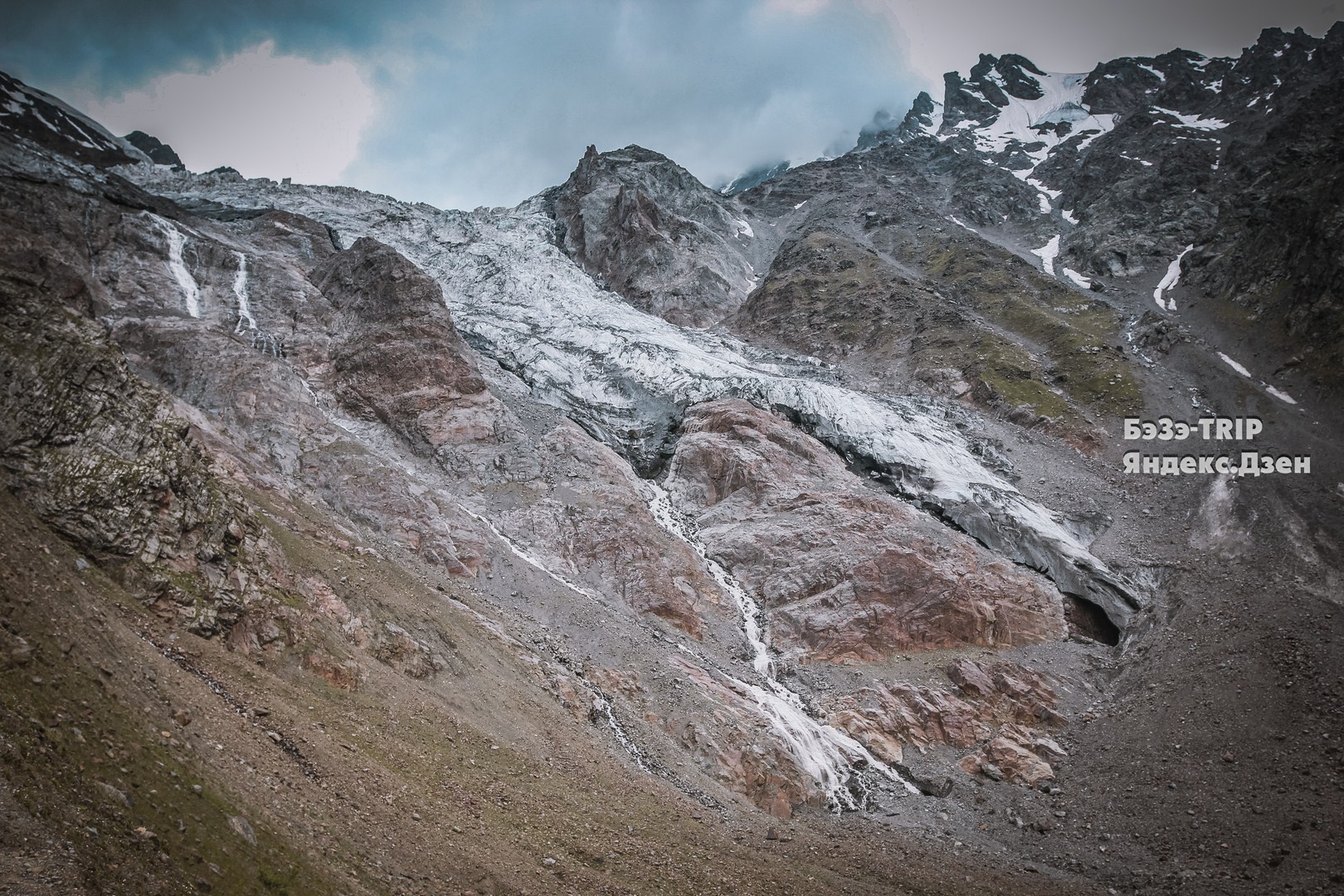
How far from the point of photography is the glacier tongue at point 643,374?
163 ft

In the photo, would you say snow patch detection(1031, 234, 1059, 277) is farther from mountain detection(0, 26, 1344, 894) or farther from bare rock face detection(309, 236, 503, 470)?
bare rock face detection(309, 236, 503, 470)

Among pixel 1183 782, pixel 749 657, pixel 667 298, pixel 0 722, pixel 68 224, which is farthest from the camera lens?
pixel 667 298

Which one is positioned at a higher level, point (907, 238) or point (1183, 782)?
point (907, 238)

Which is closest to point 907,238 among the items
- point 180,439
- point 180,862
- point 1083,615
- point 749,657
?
point 1083,615

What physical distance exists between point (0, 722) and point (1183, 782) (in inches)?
1506

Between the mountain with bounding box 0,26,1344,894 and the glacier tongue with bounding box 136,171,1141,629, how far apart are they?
1.85 ft

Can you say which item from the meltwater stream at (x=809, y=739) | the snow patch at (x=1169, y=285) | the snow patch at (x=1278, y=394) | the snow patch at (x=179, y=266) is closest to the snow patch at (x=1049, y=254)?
the snow patch at (x=1169, y=285)

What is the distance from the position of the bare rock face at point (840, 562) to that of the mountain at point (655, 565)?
0.30m

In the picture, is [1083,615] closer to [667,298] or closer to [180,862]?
[180,862]

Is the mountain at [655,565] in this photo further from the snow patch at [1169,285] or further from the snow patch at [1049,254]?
the snow patch at [1049,254]

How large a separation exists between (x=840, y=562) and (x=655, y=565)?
12768 millimetres

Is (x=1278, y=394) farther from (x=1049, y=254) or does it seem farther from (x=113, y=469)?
(x=113, y=469)

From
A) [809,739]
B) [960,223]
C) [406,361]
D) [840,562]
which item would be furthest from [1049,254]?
[809,739]

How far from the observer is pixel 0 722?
8188 millimetres
